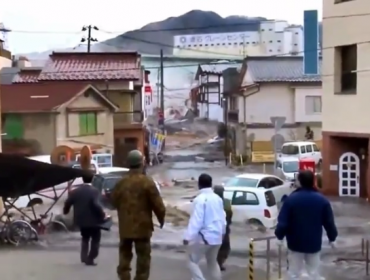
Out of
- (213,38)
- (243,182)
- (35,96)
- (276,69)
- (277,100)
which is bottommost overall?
(243,182)

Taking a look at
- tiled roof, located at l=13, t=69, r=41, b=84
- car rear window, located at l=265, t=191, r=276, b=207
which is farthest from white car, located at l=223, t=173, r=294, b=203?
tiled roof, located at l=13, t=69, r=41, b=84

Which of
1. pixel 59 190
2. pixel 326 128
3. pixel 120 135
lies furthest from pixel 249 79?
pixel 59 190

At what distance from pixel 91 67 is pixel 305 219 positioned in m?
41.2

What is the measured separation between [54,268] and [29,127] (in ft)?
96.5

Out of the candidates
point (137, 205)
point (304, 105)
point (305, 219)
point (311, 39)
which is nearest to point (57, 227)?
point (137, 205)

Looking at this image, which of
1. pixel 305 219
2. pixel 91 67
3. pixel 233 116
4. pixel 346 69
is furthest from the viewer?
pixel 233 116

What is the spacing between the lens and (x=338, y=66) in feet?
102

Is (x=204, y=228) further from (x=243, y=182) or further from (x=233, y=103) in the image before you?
(x=233, y=103)

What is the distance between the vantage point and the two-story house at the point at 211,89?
8462cm

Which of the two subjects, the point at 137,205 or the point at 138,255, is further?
the point at 138,255

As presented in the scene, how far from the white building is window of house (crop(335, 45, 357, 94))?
232 feet

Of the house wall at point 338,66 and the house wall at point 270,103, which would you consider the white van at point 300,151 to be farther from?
the house wall at point 338,66

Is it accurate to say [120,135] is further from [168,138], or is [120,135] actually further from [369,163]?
[168,138]

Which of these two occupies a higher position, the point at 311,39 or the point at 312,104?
the point at 311,39
